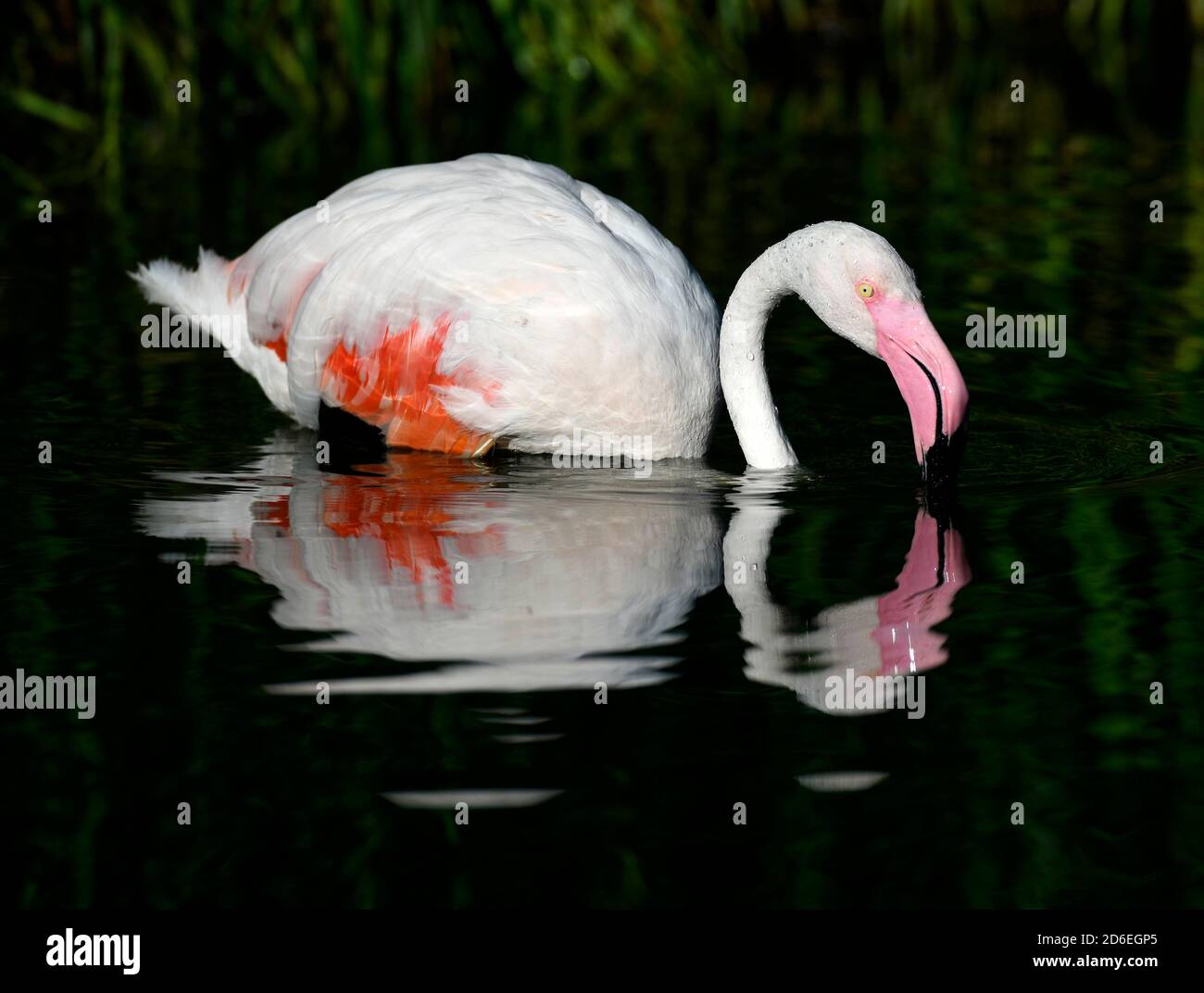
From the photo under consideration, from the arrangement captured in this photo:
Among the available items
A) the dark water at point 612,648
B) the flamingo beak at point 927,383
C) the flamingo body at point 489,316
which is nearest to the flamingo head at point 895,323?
the flamingo beak at point 927,383

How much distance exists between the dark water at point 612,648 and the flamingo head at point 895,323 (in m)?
0.24

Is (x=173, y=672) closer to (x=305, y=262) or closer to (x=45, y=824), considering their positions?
(x=45, y=824)

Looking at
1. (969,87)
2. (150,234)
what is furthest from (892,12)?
(150,234)

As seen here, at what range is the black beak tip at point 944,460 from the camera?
20.1 feet

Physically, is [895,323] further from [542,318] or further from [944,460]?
[542,318]

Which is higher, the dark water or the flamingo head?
the flamingo head

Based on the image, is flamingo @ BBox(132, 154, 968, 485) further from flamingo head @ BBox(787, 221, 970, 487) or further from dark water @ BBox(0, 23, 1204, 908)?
dark water @ BBox(0, 23, 1204, 908)

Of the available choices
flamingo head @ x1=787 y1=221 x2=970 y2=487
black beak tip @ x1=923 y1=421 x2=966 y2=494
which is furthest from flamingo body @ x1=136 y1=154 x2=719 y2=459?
black beak tip @ x1=923 y1=421 x2=966 y2=494

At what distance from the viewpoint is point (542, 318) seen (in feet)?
22.1

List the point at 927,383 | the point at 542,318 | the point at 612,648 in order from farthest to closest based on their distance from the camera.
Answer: the point at 542,318
the point at 927,383
the point at 612,648

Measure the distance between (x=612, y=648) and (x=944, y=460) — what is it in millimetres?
1660

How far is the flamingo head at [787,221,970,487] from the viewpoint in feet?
20.1

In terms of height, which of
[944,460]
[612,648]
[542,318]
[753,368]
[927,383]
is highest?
[542,318]

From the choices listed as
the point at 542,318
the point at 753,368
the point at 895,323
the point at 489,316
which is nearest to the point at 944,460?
the point at 895,323
